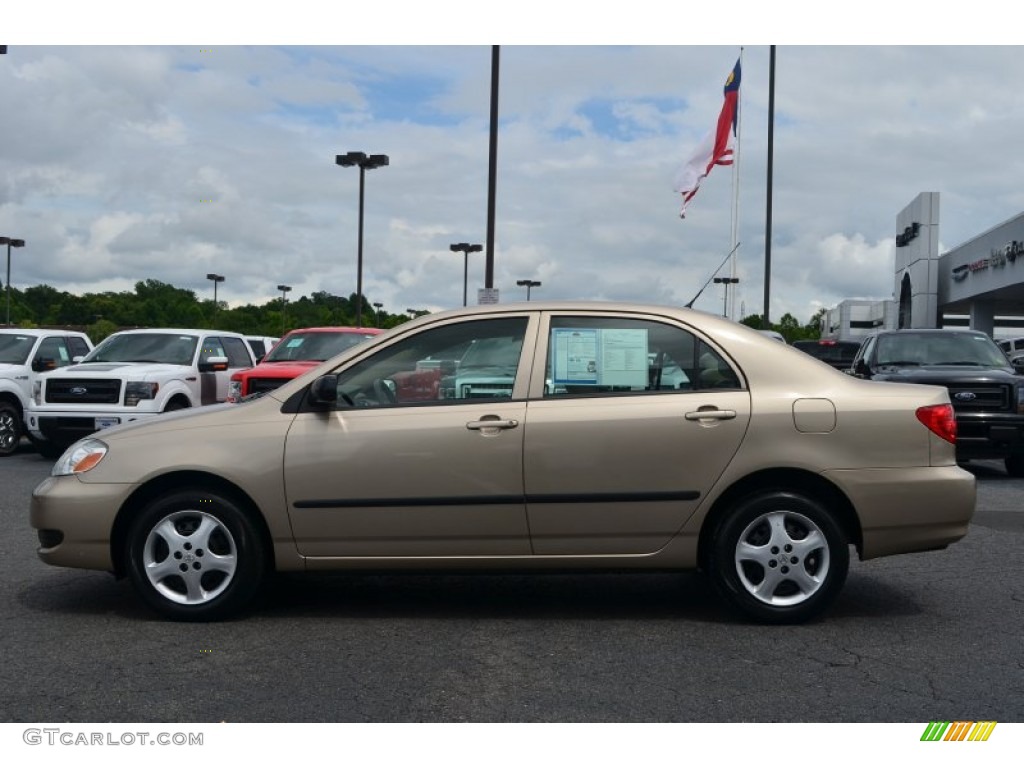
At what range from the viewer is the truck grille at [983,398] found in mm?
13008

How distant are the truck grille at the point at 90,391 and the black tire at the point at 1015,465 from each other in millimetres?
10636

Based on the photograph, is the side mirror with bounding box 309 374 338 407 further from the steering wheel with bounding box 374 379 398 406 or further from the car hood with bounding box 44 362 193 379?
the car hood with bounding box 44 362 193 379

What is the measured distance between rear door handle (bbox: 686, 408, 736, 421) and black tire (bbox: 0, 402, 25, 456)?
1267cm

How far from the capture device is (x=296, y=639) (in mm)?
5500

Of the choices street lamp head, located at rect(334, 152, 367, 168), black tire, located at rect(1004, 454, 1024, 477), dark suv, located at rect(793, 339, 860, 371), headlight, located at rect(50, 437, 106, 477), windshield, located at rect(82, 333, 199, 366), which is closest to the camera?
headlight, located at rect(50, 437, 106, 477)

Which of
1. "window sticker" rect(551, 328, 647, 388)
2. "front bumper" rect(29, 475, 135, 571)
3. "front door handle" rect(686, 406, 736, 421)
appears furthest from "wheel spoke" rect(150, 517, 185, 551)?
"front door handle" rect(686, 406, 736, 421)

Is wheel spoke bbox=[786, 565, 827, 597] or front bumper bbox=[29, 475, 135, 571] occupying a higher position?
front bumper bbox=[29, 475, 135, 571]

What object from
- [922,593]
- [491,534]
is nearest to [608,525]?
[491,534]

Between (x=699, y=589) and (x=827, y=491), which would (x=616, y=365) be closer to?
(x=827, y=491)

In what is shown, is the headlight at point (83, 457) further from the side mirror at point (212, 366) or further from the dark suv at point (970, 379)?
the dark suv at point (970, 379)

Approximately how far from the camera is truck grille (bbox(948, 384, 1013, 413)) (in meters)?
13.0

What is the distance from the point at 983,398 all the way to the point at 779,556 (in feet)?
27.6

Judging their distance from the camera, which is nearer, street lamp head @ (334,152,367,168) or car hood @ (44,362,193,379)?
car hood @ (44,362,193,379)
